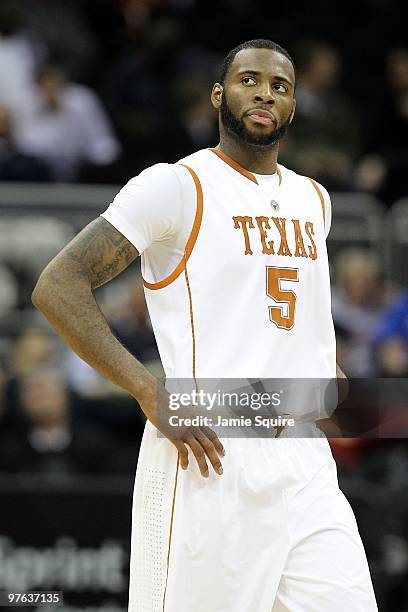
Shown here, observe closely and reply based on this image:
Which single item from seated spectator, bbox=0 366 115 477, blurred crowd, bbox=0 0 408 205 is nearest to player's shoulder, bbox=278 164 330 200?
seated spectator, bbox=0 366 115 477

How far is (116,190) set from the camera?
1026cm

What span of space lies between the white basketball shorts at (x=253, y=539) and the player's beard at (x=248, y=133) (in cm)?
116

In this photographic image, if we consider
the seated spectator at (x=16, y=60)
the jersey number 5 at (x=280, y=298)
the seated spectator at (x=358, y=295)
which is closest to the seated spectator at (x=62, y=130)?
the seated spectator at (x=16, y=60)

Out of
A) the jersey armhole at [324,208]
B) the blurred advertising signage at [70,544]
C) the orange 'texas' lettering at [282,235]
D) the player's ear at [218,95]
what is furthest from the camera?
the blurred advertising signage at [70,544]

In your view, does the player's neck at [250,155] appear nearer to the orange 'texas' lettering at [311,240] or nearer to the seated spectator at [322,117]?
the orange 'texas' lettering at [311,240]

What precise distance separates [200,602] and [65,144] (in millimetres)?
7886

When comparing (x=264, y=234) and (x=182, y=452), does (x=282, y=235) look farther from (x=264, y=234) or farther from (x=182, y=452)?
(x=182, y=452)

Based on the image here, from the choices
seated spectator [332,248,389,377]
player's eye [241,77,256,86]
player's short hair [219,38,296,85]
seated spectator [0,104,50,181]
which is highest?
seated spectator [0,104,50,181]

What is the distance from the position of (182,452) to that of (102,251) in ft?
2.56

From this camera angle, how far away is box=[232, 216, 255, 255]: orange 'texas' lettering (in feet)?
15.1

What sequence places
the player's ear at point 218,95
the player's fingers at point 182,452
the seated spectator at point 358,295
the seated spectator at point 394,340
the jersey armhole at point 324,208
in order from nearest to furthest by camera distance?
Answer: the player's fingers at point 182,452
the player's ear at point 218,95
the jersey armhole at point 324,208
the seated spectator at point 394,340
the seated spectator at point 358,295

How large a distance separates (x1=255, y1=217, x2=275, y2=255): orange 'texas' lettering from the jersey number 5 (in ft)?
0.20

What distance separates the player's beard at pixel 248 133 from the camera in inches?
189

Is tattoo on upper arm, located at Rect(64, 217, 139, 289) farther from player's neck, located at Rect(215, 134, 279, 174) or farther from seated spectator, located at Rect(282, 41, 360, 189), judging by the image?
seated spectator, located at Rect(282, 41, 360, 189)
